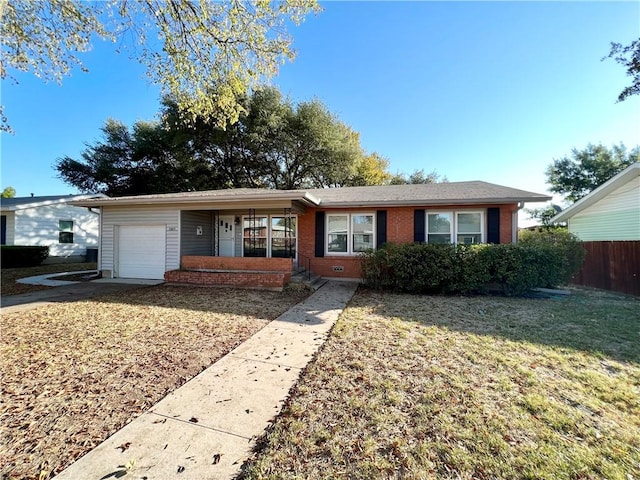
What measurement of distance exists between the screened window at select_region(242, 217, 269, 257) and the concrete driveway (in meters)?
3.35

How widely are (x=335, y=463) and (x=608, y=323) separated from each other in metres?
6.34

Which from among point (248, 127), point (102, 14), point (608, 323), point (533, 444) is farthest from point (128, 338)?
point (248, 127)

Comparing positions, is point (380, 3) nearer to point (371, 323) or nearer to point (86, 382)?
point (371, 323)

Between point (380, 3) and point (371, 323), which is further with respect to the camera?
point (380, 3)

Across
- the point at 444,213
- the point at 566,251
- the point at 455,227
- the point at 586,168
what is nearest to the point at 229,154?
the point at 444,213

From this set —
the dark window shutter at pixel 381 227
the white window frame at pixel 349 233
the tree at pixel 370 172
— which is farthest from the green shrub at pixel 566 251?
the tree at pixel 370 172

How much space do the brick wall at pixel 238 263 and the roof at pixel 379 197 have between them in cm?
193

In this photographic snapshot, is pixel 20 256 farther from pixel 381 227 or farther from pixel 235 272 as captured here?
pixel 381 227

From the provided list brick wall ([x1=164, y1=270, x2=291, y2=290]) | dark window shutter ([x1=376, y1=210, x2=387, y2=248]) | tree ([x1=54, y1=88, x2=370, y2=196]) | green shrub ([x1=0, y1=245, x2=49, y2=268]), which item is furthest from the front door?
green shrub ([x1=0, y1=245, x2=49, y2=268])

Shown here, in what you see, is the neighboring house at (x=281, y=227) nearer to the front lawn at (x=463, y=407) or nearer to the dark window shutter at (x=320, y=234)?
the dark window shutter at (x=320, y=234)

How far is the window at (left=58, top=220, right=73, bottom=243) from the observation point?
663 inches

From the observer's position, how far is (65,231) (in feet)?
55.9

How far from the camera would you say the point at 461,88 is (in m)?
11.1

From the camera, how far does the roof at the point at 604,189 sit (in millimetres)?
9211
